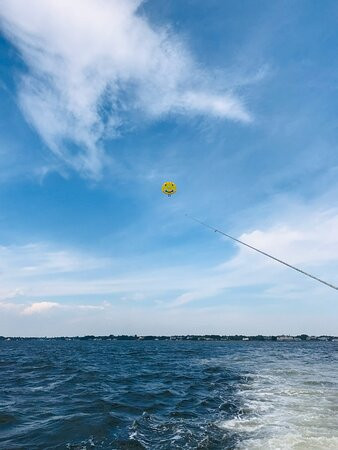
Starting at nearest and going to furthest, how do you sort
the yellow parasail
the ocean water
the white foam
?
the white foam < the ocean water < the yellow parasail

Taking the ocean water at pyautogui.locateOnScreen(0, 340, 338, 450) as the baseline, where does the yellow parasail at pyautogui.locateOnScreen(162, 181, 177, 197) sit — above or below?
above

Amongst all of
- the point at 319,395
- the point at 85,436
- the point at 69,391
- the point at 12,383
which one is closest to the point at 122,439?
the point at 85,436

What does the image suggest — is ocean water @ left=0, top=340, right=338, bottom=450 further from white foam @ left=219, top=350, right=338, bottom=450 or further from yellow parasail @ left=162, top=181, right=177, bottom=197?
yellow parasail @ left=162, top=181, right=177, bottom=197

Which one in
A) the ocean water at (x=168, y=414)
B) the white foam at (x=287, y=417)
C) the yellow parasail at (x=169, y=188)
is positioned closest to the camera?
the white foam at (x=287, y=417)

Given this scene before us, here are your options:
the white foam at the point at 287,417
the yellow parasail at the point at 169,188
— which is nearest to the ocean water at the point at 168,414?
the white foam at the point at 287,417

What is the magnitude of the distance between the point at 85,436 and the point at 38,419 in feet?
10.3

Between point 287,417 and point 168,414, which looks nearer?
point 287,417

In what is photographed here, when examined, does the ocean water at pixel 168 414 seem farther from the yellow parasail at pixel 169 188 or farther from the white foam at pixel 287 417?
the yellow parasail at pixel 169 188

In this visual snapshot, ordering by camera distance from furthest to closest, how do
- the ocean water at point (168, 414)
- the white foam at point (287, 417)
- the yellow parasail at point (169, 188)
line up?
the yellow parasail at point (169, 188)
the ocean water at point (168, 414)
the white foam at point (287, 417)

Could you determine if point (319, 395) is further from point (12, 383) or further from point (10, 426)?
point (12, 383)

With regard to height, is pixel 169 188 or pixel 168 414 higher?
pixel 169 188

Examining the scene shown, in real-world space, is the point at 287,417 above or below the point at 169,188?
below

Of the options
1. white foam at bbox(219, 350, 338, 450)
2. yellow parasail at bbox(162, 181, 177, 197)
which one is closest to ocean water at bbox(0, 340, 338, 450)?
white foam at bbox(219, 350, 338, 450)

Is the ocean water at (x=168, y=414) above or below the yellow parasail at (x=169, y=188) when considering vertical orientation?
below
